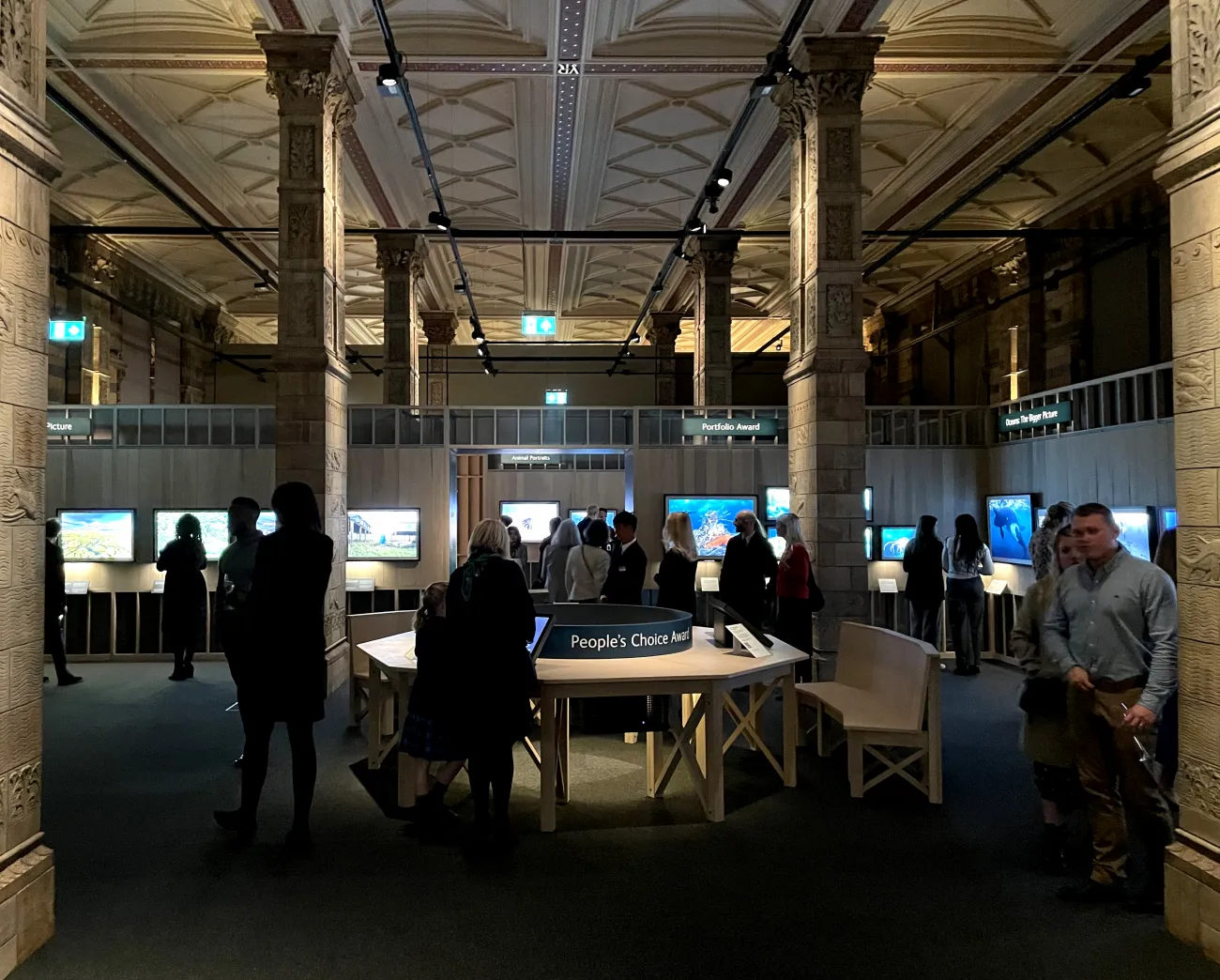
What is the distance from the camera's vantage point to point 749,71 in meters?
10.0

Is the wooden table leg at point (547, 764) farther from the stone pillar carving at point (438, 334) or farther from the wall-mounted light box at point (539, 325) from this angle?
the stone pillar carving at point (438, 334)

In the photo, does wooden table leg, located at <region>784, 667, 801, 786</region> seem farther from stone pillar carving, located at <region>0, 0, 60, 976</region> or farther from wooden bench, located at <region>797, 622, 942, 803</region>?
stone pillar carving, located at <region>0, 0, 60, 976</region>

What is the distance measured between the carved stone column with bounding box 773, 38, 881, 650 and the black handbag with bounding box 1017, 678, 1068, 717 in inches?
171

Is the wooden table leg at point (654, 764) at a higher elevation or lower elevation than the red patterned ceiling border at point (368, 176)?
lower

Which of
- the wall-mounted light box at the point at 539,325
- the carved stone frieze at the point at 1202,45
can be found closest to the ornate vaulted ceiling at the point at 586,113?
the wall-mounted light box at the point at 539,325

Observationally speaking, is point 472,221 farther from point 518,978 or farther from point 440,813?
point 518,978

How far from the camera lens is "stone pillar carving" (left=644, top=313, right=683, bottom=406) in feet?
72.6

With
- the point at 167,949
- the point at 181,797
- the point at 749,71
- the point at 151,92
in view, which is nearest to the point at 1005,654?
the point at 749,71

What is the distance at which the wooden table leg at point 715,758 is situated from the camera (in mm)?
4945

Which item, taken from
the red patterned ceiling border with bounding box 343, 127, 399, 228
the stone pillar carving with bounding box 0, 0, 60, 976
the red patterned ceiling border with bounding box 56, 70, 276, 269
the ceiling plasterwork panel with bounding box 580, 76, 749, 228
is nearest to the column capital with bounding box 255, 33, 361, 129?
the red patterned ceiling border with bounding box 343, 127, 399, 228

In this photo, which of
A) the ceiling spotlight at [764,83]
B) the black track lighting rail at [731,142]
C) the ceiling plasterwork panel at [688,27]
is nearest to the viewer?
the black track lighting rail at [731,142]

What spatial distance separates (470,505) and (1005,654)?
988 centimetres

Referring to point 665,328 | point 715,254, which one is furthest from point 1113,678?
point 665,328

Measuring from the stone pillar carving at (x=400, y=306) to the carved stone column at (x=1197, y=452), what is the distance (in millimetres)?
13404
